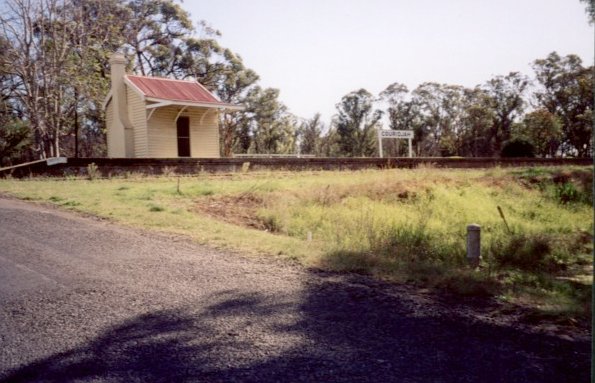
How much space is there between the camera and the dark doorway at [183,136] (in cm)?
2383

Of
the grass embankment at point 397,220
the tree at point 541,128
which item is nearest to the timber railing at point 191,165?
the grass embankment at point 397,220

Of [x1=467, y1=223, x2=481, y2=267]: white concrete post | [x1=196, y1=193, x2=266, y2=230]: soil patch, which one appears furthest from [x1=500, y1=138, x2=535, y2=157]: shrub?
[x1=467, y1=223, x2=481, y2=267]: white concrete post

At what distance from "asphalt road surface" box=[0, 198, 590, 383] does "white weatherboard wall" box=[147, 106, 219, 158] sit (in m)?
17.2

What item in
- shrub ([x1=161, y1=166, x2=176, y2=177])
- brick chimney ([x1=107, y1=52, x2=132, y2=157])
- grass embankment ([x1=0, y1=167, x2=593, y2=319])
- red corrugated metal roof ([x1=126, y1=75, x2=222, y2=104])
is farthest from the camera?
brick chimney ([x1=107, y1=52, x2=132, y2=157])

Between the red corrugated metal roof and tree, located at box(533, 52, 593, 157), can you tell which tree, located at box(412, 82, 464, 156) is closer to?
tree, located at box(533, 52, 593, 157)

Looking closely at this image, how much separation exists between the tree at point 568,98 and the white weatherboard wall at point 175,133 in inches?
1646

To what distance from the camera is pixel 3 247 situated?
21.6 ft

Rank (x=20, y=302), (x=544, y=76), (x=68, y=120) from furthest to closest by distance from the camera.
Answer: (x=544, y=76), (x=68, y=120), (x=20, y=302)

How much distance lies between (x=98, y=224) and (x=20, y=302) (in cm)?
430

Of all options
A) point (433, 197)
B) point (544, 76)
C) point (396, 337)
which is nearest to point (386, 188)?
point (433, 197)

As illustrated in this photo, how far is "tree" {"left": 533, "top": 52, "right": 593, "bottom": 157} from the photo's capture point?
164ft

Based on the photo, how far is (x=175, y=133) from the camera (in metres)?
23.2

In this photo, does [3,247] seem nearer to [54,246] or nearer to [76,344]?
[54,246]

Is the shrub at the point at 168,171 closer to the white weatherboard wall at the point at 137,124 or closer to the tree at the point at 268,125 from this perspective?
the white weatherboard wall at the point at 137,124
